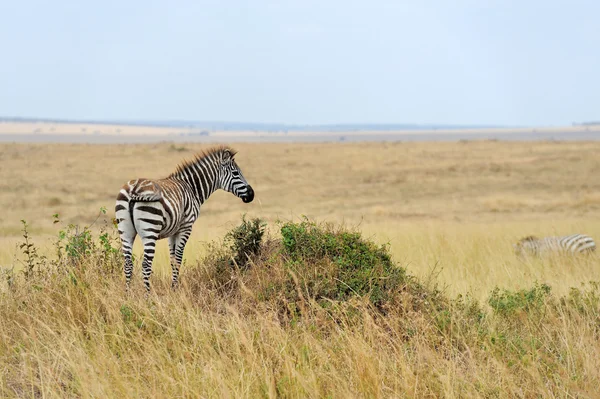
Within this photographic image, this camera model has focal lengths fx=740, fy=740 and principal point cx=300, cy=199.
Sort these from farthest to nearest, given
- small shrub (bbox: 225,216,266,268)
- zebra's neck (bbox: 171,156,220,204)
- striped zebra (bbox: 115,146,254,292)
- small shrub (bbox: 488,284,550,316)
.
Answer: zebra's neck (bbox: 171,156,220,204)
small shrub (bbox: 225,216,266,268)
small shrub (bbox: 488,284,550,316)
striped zebra (bbox: 115,146,254,292)

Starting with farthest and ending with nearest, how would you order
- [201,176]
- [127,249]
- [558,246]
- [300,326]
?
[558,246]
[201,176]
[127,249]
[300,326]

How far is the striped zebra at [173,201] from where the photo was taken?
7238 millimetres

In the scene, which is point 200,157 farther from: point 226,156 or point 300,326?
point 300,326

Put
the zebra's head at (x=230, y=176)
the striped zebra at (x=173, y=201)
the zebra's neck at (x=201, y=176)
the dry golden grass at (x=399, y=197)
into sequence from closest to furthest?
1. the striped zebra at (x=173, y=201)
2. the zebra's neck at (x=201, y=176)
3. the zebra's head at (x=230, y=176)
4. the dry golden grass at (x=399, y=197)

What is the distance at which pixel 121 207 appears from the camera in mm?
7246

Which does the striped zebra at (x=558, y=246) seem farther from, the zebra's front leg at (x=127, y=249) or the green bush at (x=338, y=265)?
the zebra's front leg at (x=127, y=249)

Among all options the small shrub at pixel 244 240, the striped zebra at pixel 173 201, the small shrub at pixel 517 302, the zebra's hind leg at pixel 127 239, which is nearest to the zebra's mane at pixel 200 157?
the striped zebra at pixel 173 201

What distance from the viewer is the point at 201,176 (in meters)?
8.49

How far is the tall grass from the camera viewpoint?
524 cm

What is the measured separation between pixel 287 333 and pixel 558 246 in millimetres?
8697

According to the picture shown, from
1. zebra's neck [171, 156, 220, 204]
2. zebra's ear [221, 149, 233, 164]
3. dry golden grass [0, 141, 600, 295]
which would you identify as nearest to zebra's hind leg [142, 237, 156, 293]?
zebra's neck [171, 156, 220, 204]

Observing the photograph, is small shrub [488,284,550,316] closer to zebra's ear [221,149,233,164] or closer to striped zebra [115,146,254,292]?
striped zebra [115,146,254,292]

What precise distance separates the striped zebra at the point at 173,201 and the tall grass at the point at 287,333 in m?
0.39

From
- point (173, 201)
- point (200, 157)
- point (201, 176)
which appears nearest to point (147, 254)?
point (173, 201)
